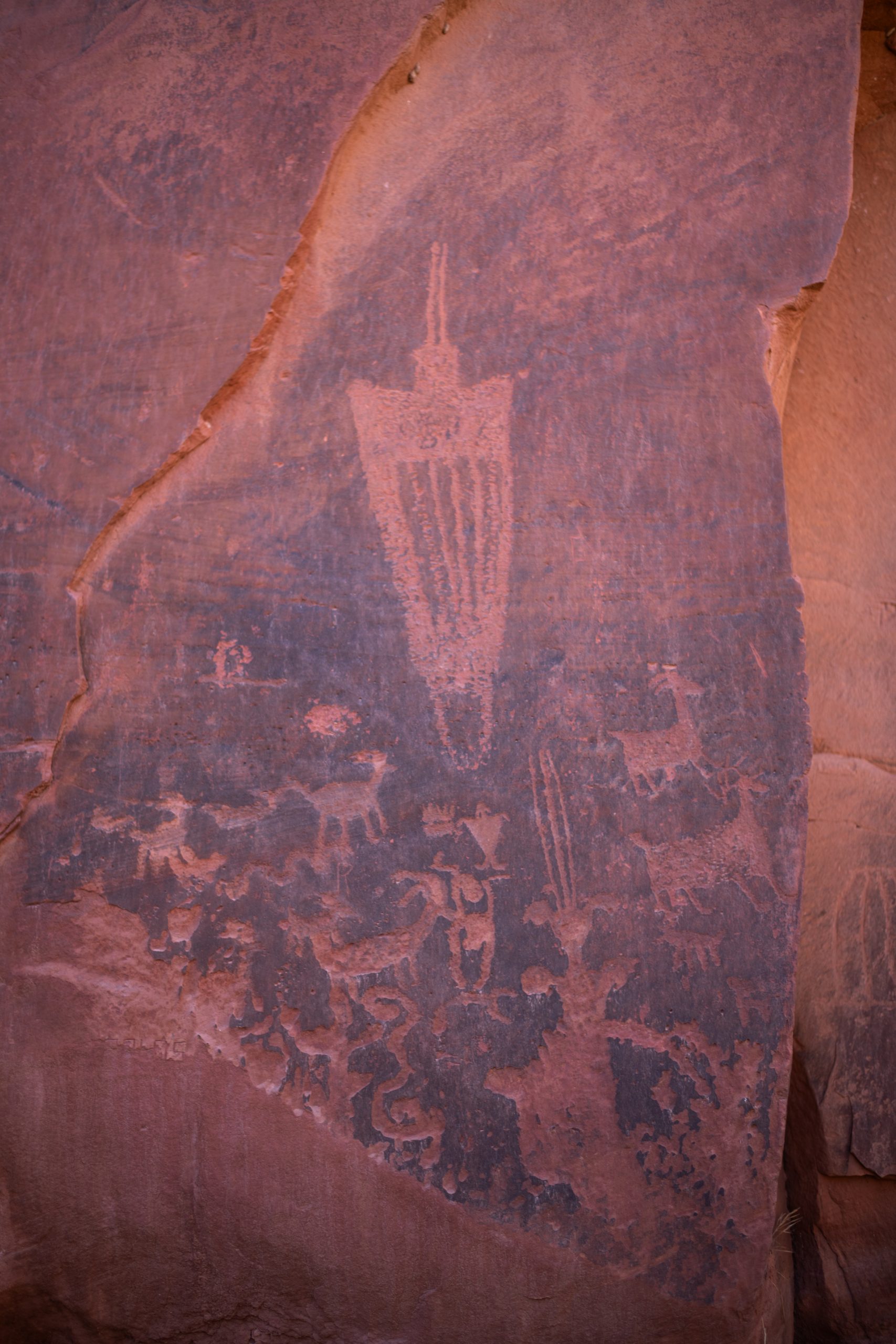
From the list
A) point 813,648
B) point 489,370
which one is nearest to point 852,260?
point 813,648

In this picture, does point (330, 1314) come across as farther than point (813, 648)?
No

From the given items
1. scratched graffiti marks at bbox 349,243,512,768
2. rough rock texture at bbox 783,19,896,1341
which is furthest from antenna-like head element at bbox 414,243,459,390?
rough rock texture at bbox 783,19,896,1341

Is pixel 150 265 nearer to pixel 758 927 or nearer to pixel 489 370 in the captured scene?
pixel 489 370

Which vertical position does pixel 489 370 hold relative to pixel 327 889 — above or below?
above

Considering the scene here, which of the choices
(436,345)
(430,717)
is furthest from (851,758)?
(436,345)

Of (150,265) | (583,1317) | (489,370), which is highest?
(150,265)

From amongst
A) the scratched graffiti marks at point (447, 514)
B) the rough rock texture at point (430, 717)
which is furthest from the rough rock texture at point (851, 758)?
the scratched graffiti marks at point (447, 514)

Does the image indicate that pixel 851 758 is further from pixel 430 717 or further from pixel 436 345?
pixel 436 345
